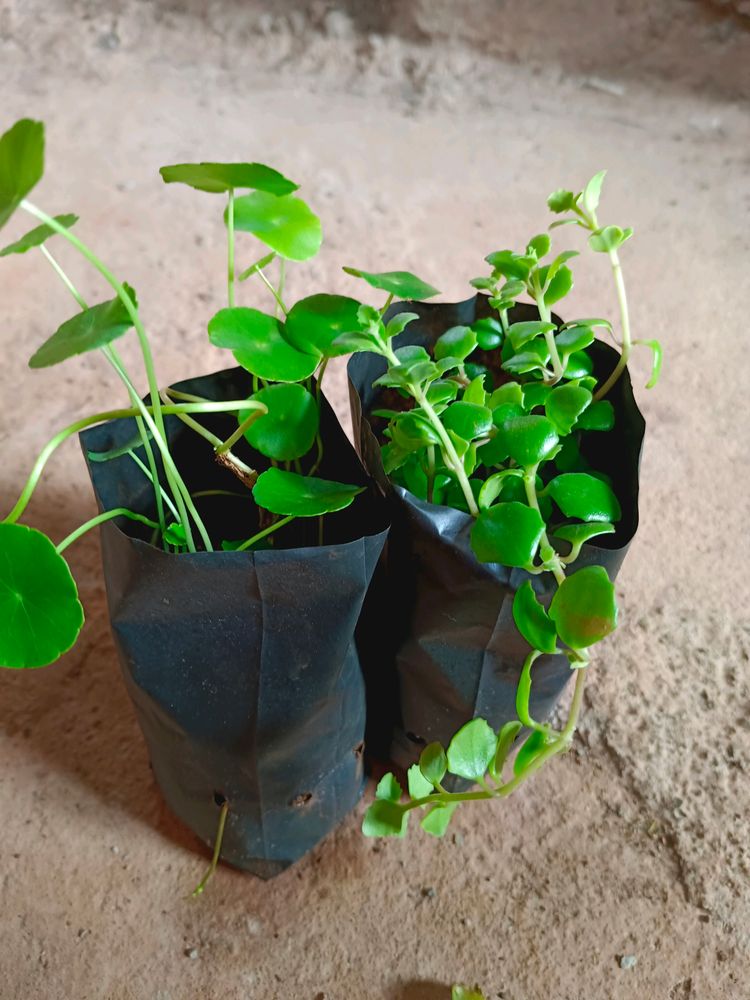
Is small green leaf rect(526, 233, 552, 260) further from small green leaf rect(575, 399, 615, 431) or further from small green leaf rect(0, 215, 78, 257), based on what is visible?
small green leaf rect(0, 215, 78, 257)

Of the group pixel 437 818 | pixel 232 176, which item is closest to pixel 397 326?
pixel 232 176

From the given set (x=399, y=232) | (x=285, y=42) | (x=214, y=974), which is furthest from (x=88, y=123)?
(x=214, y=974)

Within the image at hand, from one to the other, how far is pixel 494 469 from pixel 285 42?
6.55 ft

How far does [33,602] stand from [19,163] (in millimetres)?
284

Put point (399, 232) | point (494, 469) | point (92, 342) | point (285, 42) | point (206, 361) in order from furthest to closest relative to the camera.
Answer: point (285, 42) → point (399, 232) → point (206, 361) → point (494, 469) → point (92, 342)

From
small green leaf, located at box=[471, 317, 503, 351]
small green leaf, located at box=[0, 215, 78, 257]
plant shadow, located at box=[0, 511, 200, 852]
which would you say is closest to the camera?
small green leaf, located at box=[0, 215, 78, 257]

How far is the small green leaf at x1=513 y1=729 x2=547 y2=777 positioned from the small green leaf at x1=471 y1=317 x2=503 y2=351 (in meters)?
0.35

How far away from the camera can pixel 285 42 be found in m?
2.34

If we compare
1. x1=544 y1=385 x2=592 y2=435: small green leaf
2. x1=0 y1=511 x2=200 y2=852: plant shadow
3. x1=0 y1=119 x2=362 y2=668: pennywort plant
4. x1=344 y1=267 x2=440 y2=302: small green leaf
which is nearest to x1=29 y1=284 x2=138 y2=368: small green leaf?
x1=0 y1=119 x2=362 y2=668: pennywort plant

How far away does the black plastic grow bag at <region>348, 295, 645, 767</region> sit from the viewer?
70cm

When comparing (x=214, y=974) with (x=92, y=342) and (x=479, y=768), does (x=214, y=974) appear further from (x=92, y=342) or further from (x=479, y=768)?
(x=92, y=342)

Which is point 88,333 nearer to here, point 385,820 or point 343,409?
point 385,820

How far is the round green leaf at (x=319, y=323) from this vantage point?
2.25ft

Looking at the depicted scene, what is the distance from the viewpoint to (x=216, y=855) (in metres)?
0.89
